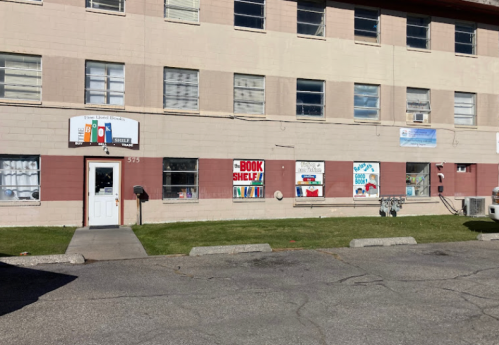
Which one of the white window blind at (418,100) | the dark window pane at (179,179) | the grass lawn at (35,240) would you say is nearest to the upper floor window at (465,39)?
the white window blind at (418,100)

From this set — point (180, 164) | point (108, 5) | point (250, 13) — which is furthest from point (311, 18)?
point (180, 164)

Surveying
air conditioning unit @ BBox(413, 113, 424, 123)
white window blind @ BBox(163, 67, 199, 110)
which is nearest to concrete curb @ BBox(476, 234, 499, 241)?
air conditioning unit @ BBox(413, 113, 424, 123)

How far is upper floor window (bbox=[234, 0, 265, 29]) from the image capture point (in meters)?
16.9

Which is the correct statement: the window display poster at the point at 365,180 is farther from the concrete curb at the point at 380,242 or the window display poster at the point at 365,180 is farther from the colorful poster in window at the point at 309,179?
the concrete curb at the point at 380,242

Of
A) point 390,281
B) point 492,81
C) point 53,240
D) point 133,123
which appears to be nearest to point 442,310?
point 390,281

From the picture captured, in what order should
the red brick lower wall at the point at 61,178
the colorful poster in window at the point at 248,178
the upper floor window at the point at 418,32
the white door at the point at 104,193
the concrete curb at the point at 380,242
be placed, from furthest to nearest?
1. the upper floor window at the point at 418,32
2. the colorful poster in window at the point at 248,178
3. the white door at the point at 104,193
4. the red brick lower wall at the point at 61,178
5. the concrete curb at the point at 380,242

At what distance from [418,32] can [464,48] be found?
2.57m

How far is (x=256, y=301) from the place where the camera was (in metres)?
6.25

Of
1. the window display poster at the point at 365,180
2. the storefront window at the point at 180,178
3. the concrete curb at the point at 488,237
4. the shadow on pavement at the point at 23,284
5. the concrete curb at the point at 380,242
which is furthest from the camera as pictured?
the window display poster at the point at 365,180

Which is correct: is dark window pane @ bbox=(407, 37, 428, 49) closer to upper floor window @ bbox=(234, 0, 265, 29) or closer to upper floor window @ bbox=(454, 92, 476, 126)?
upper floor window @ bbox=(454, 92, 476, 126)

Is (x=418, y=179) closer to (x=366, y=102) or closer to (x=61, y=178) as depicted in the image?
(x=366, y=102)

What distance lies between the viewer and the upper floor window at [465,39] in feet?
65.3

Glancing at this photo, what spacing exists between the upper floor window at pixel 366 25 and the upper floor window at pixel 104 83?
10.2 m

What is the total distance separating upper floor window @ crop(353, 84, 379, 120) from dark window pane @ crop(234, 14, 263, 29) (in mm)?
4984
